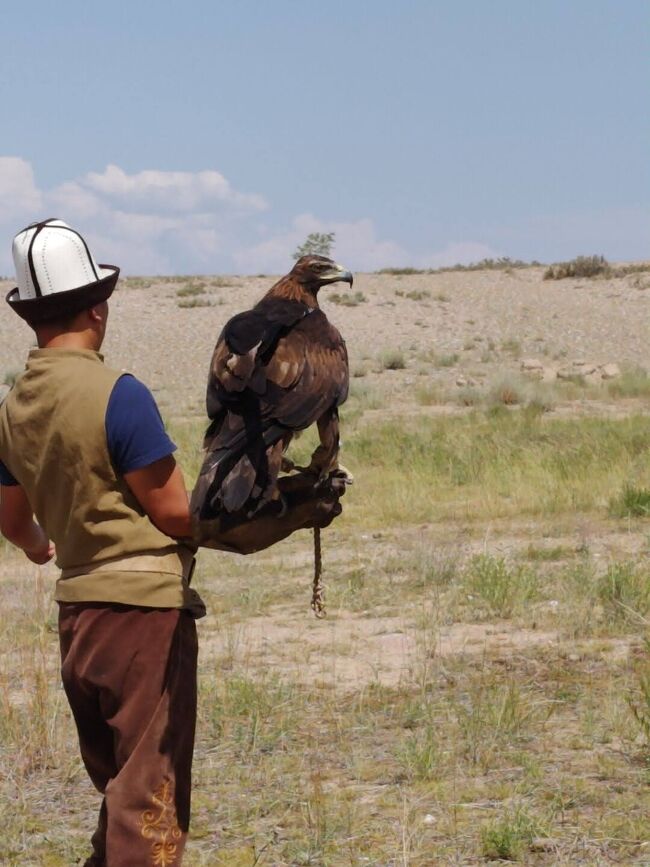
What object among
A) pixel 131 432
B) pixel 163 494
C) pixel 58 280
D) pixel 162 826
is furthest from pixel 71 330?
pixel 162 826

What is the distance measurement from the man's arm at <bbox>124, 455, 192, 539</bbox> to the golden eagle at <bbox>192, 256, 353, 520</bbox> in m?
0.05

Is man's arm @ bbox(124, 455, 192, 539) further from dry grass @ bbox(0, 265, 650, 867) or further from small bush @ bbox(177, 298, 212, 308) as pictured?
small bush @ bbox(177, 298, 212, 308)

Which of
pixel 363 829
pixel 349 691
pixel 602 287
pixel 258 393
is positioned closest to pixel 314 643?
pixel 349 691

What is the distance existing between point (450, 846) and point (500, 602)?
3.50 metres

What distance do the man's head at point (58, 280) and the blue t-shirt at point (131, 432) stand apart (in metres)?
0.24

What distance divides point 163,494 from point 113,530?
17 cm

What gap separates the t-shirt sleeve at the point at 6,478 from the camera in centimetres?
346

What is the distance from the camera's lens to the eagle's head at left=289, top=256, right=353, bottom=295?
5.50 m

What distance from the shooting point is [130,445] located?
123 inches

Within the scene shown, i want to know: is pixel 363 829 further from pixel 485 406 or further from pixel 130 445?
pixel 485 406

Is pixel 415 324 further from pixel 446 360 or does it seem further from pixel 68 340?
pixel 68 340

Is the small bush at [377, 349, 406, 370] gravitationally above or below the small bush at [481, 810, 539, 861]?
above

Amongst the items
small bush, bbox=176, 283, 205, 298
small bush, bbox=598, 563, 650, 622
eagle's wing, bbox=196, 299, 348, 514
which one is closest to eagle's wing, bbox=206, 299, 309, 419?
eagle's wing, bbox=196, 299, 348, 514

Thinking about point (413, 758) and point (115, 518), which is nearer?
point (115, 518)
